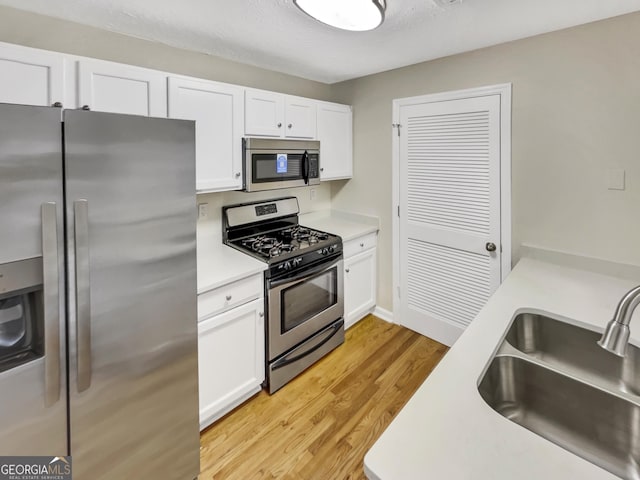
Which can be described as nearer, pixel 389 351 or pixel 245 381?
pixel 245 381

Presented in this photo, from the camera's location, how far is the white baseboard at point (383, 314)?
3.20m

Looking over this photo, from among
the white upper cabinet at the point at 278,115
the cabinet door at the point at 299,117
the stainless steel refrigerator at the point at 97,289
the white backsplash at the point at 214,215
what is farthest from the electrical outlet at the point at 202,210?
the stainless steel refrigerator at the point at 97,289

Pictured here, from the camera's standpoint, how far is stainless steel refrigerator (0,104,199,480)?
3.49ft

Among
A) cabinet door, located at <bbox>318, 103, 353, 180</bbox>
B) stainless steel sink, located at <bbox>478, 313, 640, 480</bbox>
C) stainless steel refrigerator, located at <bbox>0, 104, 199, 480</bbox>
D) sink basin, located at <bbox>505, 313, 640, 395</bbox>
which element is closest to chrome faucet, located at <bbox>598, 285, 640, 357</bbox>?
stainless steel sink, located at <bbox>478, 313, 640, 480</bbox>

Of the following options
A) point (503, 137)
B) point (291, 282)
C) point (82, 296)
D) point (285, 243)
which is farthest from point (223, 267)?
point (503, 137)

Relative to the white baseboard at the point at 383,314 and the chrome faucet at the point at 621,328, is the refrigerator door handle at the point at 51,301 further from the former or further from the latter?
the white baseboard at the point at 383,314

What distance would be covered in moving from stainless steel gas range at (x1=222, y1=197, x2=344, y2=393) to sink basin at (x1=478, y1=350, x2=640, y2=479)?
1.40m

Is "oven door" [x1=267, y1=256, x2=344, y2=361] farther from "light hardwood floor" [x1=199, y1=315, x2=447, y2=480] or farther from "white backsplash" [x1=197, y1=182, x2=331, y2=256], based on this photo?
"white backsplash" [x1=197, y1=182, x2=331, y2=256]

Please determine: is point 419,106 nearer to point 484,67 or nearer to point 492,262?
point 484,67

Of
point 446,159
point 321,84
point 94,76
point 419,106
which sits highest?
point 321,84

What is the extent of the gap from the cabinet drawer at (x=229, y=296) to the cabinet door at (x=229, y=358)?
0.04 m

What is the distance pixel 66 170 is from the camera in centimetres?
111

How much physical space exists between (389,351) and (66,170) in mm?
2465

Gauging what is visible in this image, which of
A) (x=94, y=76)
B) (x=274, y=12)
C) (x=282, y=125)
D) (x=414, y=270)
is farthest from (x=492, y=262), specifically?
(x=94, y=76)
